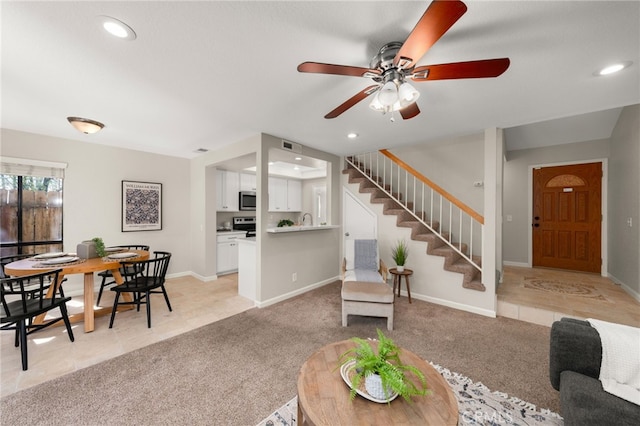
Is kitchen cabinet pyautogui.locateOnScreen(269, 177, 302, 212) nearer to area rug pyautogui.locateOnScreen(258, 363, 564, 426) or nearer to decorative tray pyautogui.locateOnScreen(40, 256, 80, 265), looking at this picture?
decorative tray pyautogui.locateOnScreen(40, 256, 80, 265)

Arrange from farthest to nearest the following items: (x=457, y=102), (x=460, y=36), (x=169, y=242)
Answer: (x=169, y=242) < (x=457, y=102) < (x=460, y=36)

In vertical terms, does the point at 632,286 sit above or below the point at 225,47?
below

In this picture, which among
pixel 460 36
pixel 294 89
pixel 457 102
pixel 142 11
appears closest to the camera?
pixel 142 11

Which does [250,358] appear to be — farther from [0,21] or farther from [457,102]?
[457,102]

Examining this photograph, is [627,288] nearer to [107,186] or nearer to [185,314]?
[185,314]

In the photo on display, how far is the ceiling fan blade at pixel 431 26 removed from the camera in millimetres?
989

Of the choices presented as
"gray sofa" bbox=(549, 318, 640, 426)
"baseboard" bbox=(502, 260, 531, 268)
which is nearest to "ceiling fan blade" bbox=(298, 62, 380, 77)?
"gray sofa" bbox=(549, 318, 640, 426)

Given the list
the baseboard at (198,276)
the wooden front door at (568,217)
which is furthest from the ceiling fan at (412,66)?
the wooden front door at (568,217)

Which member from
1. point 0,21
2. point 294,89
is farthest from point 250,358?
point 0,21

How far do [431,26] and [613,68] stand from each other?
77.5 inches

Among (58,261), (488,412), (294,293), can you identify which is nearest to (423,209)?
(294,293)

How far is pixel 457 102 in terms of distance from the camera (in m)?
2.48

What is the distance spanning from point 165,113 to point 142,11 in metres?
1.63

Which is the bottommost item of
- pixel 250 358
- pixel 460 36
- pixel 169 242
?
pixel 250 358
